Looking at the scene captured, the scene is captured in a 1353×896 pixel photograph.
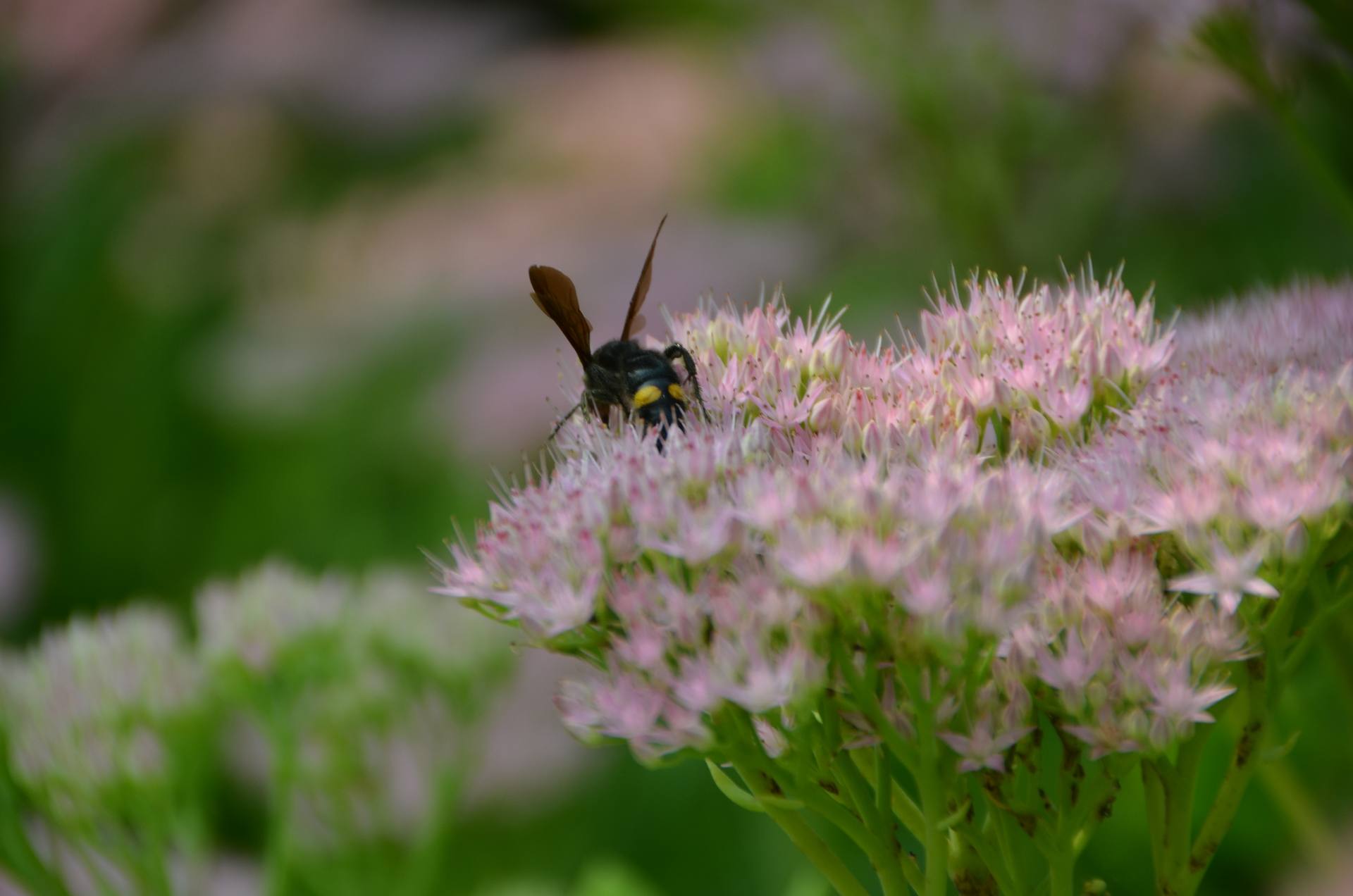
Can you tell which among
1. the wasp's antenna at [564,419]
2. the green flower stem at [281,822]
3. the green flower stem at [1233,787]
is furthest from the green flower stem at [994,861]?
the green flower stem at [281,822]

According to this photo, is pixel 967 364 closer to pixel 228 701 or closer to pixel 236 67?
pixel 228 701

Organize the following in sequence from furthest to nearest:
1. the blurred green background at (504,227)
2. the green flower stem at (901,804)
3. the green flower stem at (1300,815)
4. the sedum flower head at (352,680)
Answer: the blurred green background at (504,227), the sedum flower head at (352,680), the green flower stem at (1300,815), the green flower stem at (901,804)

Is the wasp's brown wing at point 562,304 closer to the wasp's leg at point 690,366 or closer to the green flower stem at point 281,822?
the wasp's leg at point 690,366

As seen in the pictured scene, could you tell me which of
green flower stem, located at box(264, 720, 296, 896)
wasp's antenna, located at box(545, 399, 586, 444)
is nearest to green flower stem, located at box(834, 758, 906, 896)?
wasp's antenna, located at box(545, 399, 586, 444)

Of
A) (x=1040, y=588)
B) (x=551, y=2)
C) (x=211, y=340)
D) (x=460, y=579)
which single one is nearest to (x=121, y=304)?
(x=211, y=340)

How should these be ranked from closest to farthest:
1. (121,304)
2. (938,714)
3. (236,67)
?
(938,714), (121,304), (236,67)

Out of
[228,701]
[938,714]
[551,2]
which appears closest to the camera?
[938,714]
